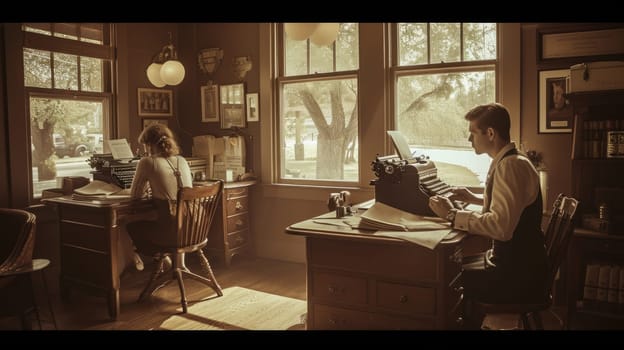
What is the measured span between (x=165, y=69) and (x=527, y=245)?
148 inches

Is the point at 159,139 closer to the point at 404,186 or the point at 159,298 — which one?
the point at 159,298

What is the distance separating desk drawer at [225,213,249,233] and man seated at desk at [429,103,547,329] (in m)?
3.01

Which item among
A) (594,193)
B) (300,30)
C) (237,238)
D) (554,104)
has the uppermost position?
(300,30)

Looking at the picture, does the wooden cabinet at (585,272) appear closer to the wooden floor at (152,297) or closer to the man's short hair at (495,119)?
the man's short hair at (495,119)

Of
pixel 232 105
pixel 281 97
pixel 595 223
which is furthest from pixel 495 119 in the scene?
pixel 232 105

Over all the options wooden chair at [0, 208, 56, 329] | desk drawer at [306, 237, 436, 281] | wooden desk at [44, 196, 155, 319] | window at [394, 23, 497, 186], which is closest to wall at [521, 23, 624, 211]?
window at [394, 23, 497, 186]

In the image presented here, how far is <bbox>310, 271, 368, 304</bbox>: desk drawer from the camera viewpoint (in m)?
2.53

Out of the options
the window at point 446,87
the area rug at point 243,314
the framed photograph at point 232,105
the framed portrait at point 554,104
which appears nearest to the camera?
the area rug at point 243,314

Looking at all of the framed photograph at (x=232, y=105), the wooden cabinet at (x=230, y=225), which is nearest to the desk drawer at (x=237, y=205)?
the wooden cabinet at (x=230, y=225)

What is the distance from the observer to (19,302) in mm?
3039

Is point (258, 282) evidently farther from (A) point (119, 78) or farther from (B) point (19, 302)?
(A) point (119, 78)

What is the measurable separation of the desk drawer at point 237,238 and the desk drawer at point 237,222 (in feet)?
0.14

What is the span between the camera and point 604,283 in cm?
328

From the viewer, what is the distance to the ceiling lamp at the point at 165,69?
4840 millimetres
